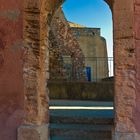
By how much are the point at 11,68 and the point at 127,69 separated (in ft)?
6.28

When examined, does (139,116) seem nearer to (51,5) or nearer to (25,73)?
(25,73)

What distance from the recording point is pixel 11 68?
20.7ft

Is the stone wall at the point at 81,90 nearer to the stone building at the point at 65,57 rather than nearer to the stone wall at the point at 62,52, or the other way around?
the stone building at the point at 65,57

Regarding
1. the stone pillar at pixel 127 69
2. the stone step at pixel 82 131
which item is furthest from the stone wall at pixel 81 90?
the stone pillar at pixel 127 69

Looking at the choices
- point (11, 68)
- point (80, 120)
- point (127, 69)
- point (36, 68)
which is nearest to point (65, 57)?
point (80, 120)

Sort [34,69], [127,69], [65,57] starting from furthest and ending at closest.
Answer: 1. [65,57]
2. [34,69]
3. [127,69]

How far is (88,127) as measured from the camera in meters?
7.38

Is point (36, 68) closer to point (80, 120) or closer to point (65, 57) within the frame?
point (80, 120)

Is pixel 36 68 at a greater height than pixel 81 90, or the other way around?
pixel 36 68

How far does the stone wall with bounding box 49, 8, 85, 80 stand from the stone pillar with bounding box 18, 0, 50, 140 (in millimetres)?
13014

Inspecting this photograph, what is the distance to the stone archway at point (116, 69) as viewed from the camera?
5844 millimetres

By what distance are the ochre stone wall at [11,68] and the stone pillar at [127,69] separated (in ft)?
5.16

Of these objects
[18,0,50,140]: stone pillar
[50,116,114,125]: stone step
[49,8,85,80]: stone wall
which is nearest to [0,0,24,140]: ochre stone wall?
[18,0,50,140]: stone pillar

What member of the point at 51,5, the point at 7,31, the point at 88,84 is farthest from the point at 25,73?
the point at 88,84
